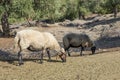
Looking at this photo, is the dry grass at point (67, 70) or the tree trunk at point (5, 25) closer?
the dry grass at point (67, 70)

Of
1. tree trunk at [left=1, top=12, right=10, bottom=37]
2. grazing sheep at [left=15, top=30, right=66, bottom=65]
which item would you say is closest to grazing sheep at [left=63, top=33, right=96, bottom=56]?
grazing sheep at [left=15, top=30, right=66, bottom=65]

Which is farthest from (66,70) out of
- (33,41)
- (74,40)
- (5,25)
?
(5,25)

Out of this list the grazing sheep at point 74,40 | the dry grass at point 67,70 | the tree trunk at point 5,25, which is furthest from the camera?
the tree trunk at point 5,25

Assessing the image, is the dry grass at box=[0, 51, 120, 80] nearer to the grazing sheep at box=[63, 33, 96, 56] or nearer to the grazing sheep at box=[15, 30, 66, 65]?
the grazing sheep at box=[15, 30, 66, 65]

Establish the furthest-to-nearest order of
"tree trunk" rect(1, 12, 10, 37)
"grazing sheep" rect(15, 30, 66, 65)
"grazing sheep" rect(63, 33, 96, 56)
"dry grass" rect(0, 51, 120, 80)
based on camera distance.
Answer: "tree trunk" rect(1, 12, 10, 37) < "grazing sheep" rect(63, 33, 96, 56) < "grazing sheep" rect(15, 30, 66, 65) < "dry grass" rect(0, 51, 120, 80)

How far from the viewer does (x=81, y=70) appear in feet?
69.8

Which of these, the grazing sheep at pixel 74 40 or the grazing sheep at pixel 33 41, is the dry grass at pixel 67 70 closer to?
the grazing sheep at pixel 33 41

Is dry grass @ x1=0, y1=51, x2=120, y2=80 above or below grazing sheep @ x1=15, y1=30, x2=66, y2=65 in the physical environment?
below

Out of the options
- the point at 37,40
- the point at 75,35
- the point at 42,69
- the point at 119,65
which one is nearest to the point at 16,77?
the point at 42,69

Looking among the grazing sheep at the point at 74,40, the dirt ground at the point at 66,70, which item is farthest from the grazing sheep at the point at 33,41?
the grazing sheep at the point at 74,40

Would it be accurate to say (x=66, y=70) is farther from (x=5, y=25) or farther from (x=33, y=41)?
(x=5, y=25)

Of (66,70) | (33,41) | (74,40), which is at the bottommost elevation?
(74,40)

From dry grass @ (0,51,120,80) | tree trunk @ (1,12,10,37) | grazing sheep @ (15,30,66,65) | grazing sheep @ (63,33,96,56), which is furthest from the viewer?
tree trunk @ (1,12,10,37)

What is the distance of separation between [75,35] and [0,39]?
53.2 ft
